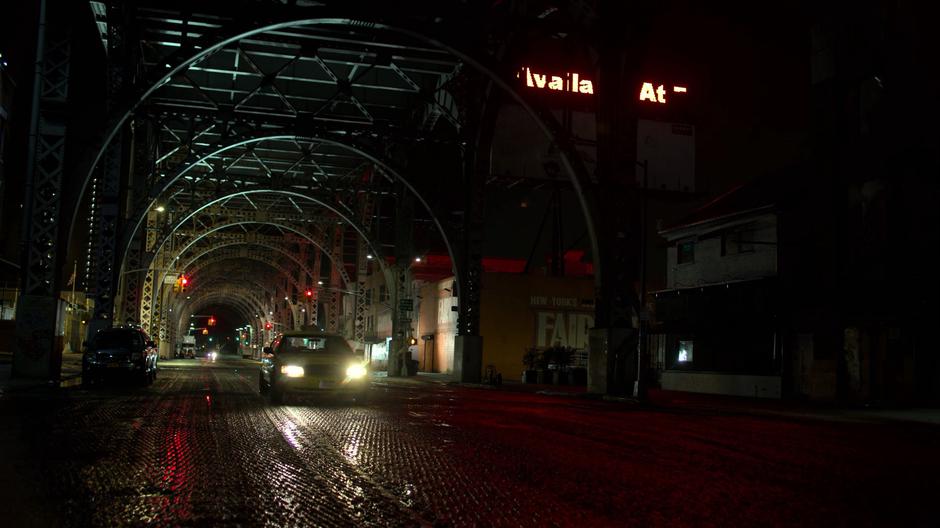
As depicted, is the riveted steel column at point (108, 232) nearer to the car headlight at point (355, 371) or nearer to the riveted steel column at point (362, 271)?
the riveted steel column at point (362, 271)

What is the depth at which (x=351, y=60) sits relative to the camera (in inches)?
1420

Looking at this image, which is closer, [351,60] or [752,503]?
[752,503]

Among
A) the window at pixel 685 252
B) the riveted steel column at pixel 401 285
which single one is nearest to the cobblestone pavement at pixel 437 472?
the window at pixel 685 252

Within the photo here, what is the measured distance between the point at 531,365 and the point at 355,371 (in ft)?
78.1

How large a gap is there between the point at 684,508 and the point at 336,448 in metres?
4.49

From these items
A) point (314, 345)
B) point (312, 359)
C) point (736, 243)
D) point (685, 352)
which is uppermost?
point (736, 243)

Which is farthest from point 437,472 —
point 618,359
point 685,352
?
point 685,352

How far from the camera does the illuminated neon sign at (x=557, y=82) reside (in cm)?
5500

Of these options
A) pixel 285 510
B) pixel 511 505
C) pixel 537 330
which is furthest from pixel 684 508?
pixel 537 330

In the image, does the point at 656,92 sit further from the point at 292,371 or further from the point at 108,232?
the point at 292,371

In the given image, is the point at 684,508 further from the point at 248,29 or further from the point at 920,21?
the point at 920,21

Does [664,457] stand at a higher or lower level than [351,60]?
lower

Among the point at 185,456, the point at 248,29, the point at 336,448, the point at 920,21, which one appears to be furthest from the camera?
the point at 920,21

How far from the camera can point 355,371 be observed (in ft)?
61.3
